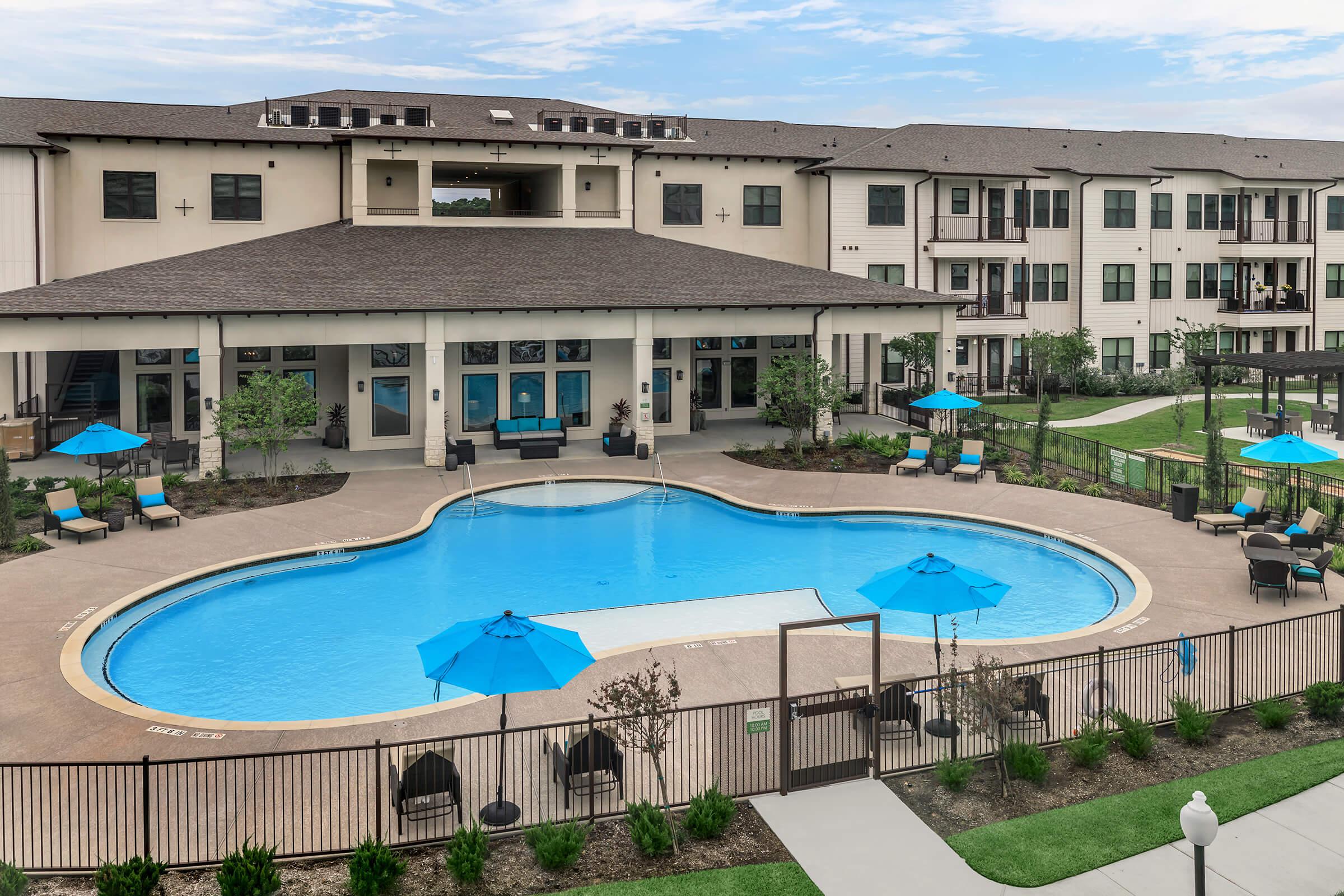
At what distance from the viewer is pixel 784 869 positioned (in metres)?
10.8

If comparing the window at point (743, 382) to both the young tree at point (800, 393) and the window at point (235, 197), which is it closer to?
the young tree at point (800, 393)

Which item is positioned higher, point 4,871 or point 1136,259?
point 1136,259

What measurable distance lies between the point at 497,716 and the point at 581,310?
20.3m

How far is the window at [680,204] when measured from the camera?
43.0m

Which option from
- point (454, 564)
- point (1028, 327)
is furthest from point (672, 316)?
point (1028, 327)

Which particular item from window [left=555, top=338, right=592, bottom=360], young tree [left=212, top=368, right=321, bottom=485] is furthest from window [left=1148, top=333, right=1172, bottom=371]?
young tree [left=212, top=368, right=321, bottom=485]

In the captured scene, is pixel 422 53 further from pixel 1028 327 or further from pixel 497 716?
pixel 497 716

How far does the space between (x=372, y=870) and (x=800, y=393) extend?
2471cm

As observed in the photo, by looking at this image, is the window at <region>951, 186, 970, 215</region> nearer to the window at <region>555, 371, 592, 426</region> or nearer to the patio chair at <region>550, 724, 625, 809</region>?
the window at <region>555, 371, 592, 426</region>

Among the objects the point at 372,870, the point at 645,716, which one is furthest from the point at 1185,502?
the point at 372,870

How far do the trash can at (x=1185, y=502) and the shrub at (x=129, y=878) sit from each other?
21926 mm

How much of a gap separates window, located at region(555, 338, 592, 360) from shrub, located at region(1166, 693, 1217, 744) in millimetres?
25943

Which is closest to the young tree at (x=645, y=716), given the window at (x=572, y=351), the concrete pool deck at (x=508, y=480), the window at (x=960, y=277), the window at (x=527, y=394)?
the concrete pool deck at (x=508, y=480)

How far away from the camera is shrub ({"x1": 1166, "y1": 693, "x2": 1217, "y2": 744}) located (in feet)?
44.0
